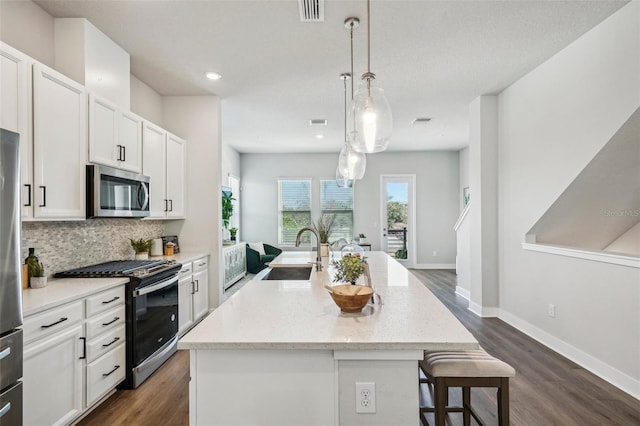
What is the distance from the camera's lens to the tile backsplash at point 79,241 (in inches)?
89.8

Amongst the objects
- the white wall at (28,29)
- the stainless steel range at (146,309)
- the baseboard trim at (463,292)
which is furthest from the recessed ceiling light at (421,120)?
the white wall at (28,29)

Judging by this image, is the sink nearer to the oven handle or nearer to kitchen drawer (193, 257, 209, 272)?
the oven handle

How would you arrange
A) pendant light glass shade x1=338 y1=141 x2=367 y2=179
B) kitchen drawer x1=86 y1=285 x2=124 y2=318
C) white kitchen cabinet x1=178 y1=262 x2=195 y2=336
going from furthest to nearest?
white kitchen cabinet x1=178 y1=262 x2=195 y2=336
pendant light glass shade x1=338 y1=141 x2=367 y2=179
kitchen drawer x1=86 y1=285 x2=124 y2=318

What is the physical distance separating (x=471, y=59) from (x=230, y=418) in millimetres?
3544

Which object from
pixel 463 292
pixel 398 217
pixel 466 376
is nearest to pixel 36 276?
pixel 466 376

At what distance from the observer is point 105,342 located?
2.20m

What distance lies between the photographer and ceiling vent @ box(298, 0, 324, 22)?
7.48 feet

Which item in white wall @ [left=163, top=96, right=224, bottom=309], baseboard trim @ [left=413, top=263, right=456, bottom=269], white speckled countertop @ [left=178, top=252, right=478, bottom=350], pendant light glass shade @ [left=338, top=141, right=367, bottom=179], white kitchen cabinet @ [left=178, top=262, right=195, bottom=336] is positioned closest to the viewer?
white speckled countertop @ [left=178, top=252, right=478, bottom=350]

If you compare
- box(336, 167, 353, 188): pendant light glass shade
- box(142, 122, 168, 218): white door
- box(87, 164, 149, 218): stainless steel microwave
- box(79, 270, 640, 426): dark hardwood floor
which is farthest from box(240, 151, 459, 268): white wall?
box(79, 270, 640, 426): dark hardwood floor

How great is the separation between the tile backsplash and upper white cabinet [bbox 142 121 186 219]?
336mm

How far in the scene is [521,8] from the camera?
2379 millimetres

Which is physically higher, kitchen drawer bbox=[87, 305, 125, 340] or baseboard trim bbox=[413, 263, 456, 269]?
kitchen drawer bbox=[87, 305, 125, 340]

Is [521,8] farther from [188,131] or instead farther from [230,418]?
[188,131]

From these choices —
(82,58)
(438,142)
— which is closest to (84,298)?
(82,58)
